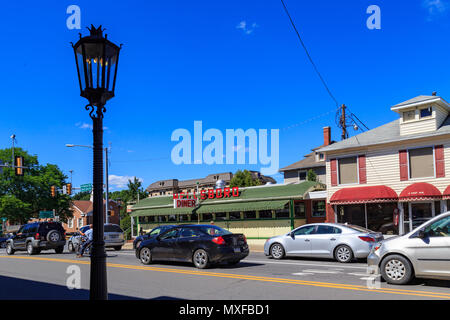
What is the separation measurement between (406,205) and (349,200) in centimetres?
294

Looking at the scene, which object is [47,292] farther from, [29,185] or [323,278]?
[29,185]

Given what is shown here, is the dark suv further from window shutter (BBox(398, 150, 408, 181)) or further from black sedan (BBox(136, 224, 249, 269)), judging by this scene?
window shutter (BBox(398, 150, 408, 181))

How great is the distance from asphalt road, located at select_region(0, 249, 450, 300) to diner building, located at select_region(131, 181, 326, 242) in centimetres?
1223

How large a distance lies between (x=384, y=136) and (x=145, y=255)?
15508 mm

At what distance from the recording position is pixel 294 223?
26.6 metres

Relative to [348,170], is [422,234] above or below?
below

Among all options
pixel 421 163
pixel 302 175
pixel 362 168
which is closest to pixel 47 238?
pixel 362 168

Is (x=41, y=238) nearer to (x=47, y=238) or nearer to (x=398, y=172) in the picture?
(x=47, y=238)

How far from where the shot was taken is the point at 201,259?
1379 cm

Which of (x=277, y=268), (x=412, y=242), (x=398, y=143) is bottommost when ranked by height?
(x=277, y=268)

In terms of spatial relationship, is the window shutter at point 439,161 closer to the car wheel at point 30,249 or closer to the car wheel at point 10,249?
the car wheel at point 30,249

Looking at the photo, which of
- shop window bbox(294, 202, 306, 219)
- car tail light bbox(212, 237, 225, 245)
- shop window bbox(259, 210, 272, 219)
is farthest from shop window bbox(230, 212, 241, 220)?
car tail light bbox(212, 237, 225, 245)

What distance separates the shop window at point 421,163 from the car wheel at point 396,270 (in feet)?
44.9
